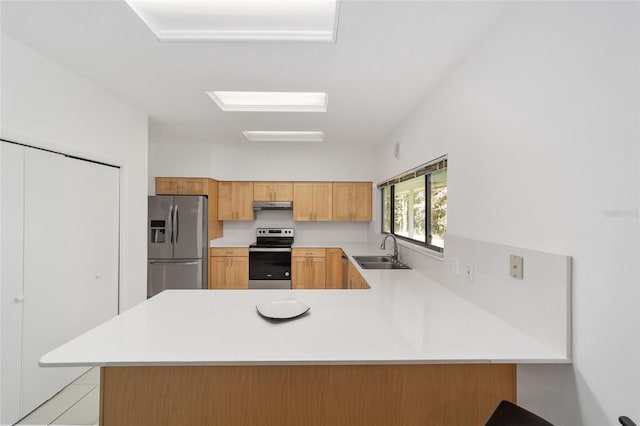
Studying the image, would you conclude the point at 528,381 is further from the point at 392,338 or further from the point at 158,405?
the point at 158,405

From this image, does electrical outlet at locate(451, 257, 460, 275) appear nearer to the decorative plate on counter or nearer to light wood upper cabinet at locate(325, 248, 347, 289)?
the decorative plate on counter

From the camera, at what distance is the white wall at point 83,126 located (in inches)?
76.5

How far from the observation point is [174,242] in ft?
14.2

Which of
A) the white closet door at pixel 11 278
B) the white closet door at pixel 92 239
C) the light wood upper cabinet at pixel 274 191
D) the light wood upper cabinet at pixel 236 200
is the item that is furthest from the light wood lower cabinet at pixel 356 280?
the white closet door at pixel 11 278

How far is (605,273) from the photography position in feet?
3.33

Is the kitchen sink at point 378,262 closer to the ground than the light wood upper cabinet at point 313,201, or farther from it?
closer to the ground

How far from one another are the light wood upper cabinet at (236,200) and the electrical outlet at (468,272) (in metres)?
3.68

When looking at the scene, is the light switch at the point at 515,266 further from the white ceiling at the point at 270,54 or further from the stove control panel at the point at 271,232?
the stove control panel at the point at 271,232

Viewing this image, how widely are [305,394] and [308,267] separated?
3394 millimetres

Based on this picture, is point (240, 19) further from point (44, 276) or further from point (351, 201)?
point (351, 201)

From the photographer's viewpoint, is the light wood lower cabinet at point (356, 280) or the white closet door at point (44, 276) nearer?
the white closet door at point (44, 276)

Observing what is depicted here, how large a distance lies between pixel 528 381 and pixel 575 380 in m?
0.18

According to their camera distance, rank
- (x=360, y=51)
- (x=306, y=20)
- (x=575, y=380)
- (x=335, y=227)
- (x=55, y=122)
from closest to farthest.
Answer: (x=575, y=380) → (x=306, y=20) → (x=360, y=51) → (x=55, y=122) → (x=335, y=227)

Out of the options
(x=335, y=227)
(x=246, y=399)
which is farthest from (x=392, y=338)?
(x=335, y=227)
